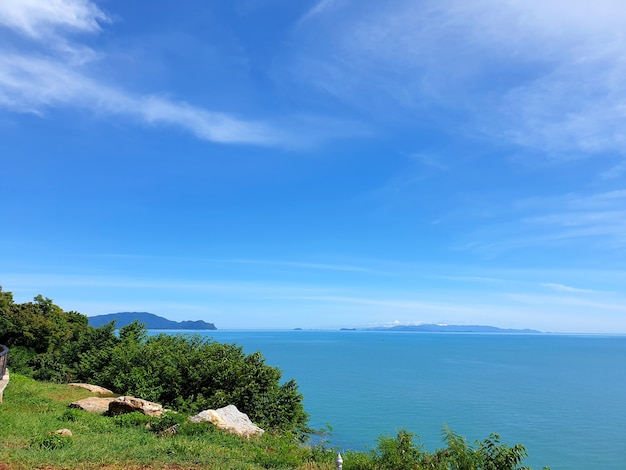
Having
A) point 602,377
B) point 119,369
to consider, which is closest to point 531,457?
point 119,369

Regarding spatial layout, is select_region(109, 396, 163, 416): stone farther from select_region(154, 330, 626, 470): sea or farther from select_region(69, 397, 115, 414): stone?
select_region(154, 330, 626, 470): sea

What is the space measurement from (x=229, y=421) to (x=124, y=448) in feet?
16.9

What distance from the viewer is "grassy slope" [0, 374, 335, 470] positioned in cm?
1091

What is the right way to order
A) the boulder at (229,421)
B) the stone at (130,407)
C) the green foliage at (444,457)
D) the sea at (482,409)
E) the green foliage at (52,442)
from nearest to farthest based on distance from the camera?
the green foliage at (444,457), the green foliage at (52,442), the boulder at (229,421), the stone at (130,407), the sea at (482,409)

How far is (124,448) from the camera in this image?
12.3m

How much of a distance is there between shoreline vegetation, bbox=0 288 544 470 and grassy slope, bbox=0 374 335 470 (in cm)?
3

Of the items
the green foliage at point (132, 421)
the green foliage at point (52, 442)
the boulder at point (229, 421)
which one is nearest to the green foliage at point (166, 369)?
the boulder at point (229, 421)

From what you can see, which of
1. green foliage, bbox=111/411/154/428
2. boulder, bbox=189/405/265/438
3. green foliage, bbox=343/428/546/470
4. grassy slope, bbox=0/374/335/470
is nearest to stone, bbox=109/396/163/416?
grassy slope, bbox=0/374/335/470

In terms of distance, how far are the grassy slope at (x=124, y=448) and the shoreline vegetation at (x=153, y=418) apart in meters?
0.03

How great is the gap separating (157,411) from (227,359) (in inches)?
328

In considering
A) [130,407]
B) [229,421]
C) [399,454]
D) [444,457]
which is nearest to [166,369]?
[130,407]

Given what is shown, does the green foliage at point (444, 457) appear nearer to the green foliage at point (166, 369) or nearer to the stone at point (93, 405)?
the stone at point (93, 405)

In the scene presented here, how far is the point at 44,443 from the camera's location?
12031mm

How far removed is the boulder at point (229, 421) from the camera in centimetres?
1603
